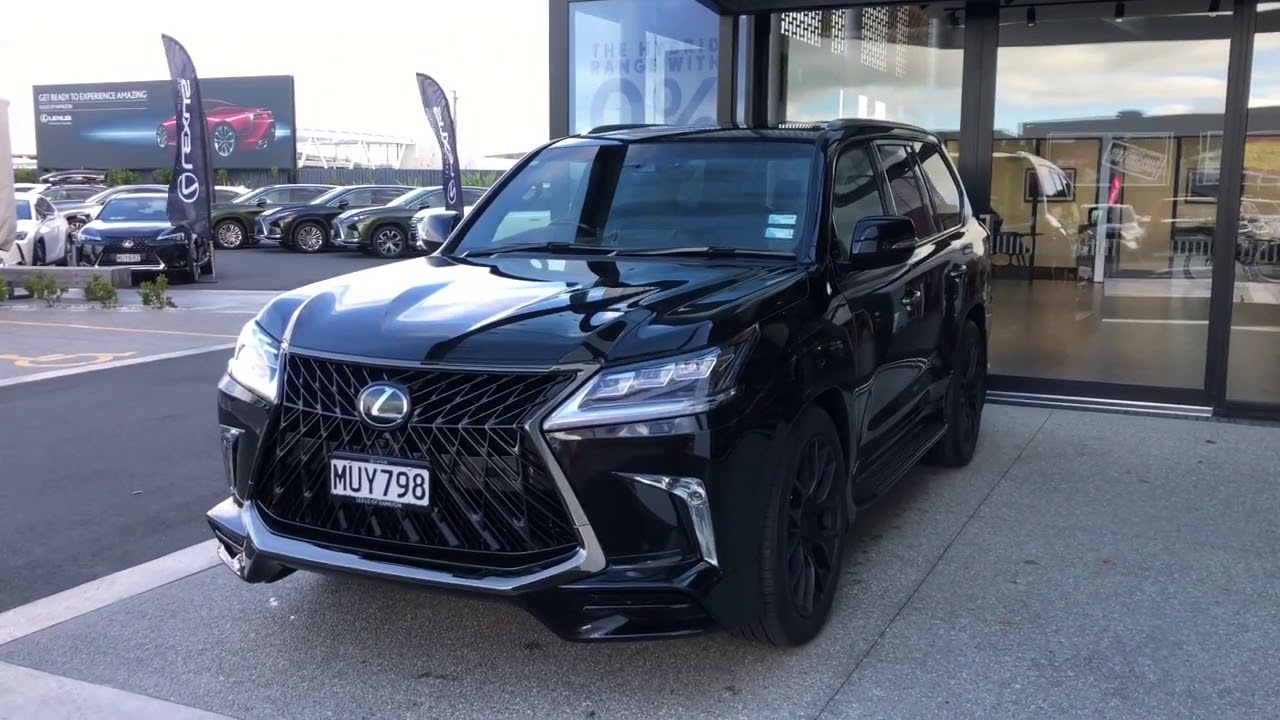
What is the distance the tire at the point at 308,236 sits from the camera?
2434cm

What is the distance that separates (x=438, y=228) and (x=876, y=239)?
199 cm

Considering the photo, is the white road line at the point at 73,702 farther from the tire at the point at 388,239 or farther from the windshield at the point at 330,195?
the windshield at the point at 330,195

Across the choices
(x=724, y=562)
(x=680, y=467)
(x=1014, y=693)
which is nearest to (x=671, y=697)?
(x=724, y=562)

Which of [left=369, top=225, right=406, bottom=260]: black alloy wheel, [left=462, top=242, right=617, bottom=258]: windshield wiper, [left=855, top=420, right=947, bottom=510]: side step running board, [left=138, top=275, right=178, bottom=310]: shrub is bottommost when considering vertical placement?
[left=138, top=275, right=178, bottom=310]: shrub

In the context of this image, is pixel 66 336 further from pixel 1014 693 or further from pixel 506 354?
pixel 1014 693

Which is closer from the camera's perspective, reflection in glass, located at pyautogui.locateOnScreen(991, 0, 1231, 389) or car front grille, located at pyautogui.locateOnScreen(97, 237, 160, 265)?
→ reflection in glass, located at pyautogui.locateOnScreen(991, 0, 1231, 389)

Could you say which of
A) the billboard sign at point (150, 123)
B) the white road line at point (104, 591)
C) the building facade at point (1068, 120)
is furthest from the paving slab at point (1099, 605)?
the billboard sign at point (150, 123)

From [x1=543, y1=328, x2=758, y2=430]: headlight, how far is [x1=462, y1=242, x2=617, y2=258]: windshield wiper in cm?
122

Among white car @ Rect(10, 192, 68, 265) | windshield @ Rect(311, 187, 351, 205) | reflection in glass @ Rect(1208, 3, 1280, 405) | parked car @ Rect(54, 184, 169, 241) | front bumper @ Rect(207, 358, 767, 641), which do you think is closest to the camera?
front bumper @ Rect(207, 358, 767, 641)

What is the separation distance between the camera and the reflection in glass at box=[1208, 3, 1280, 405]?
7.25 m

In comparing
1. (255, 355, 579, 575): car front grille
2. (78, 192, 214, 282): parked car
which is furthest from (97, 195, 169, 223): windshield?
(255, 355, 579, 575): car front grille

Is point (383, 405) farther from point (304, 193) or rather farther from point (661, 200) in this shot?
point (304, 193)

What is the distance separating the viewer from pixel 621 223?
4559 mm

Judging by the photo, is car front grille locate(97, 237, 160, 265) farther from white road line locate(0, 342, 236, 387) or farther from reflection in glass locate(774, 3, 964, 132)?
reflection in glass locate(774, 3, 964, 132)
